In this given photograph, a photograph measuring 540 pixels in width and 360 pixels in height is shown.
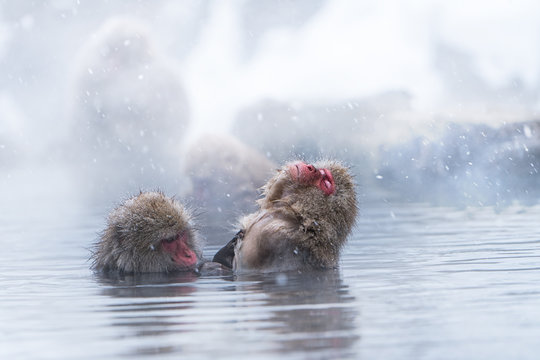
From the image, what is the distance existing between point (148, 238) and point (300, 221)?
104 cm

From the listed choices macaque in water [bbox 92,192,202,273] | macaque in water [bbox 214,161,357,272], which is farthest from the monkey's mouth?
macaque in water [bbox 92,192,202,273]

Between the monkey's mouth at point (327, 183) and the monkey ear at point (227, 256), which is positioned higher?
the monkey's mouth at point (327, 183)

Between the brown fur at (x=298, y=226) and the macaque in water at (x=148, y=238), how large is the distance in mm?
467

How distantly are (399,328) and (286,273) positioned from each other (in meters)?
2.04

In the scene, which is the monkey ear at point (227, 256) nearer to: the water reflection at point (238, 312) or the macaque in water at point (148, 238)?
the macaque in water at point (148, 238)

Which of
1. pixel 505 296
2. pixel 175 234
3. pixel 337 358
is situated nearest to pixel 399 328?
pixel 337 358

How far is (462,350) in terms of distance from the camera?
2.83 metres

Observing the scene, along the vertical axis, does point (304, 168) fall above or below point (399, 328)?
above

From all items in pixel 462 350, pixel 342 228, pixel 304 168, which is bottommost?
pixel 462 350

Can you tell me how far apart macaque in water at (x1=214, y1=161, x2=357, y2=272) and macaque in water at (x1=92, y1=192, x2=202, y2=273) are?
0.43 meters

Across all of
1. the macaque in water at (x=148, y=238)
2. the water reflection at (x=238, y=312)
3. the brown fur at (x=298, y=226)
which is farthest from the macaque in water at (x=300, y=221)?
the macaque in water at (x=148, y=238)

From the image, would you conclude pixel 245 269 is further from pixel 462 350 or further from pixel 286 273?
pixel 462 350

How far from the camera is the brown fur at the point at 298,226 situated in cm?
533

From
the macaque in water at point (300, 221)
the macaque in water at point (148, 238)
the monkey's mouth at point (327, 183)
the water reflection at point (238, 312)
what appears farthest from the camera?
the macaque in water at point (148, 238)
